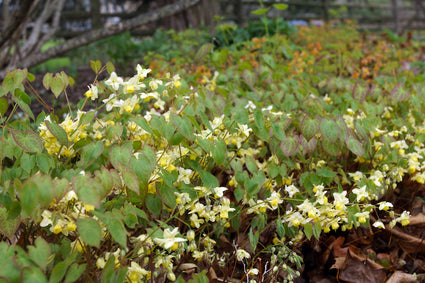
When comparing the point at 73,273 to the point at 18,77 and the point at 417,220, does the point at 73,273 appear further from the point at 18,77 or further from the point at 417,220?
the point at 417,220

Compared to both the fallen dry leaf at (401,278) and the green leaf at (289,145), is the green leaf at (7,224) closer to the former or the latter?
the green leaf at (289,145)

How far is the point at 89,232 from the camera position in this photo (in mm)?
882

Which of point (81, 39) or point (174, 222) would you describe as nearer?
point (174, 222)

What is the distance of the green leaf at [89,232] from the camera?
34.2 inches

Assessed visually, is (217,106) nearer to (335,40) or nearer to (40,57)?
(40,57)

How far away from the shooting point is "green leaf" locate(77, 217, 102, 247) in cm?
87

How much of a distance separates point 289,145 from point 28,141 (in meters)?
0.87

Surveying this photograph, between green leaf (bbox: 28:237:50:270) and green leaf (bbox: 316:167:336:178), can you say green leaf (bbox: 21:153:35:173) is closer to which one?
green leaf (bbox: 28:237:50:270)

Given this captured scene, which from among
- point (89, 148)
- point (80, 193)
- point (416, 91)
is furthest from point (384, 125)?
point (80, 193)

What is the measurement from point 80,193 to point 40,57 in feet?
9.17

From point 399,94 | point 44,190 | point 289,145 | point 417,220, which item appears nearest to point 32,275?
point 44,190

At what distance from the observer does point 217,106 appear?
1.86 metres

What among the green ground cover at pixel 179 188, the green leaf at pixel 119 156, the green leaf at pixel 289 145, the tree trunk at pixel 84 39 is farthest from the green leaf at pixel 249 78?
the tree trunk at pixel 84 39

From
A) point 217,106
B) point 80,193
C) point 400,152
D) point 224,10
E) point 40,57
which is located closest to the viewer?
point 80,193
